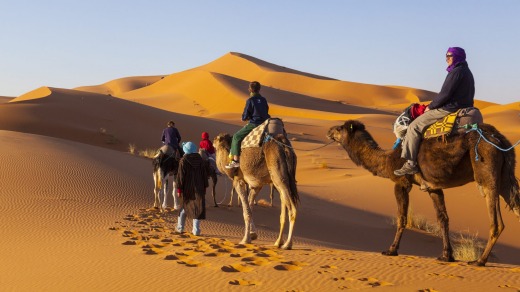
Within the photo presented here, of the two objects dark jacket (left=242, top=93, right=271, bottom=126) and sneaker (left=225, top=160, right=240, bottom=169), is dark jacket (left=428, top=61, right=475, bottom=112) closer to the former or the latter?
dark jacket (left=242, top=93, right=271, bottom=126)

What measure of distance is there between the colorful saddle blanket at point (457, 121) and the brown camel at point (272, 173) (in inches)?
97.3

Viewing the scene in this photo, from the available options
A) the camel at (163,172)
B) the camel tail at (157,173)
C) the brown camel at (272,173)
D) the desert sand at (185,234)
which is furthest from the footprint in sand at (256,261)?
the camel tail at (157,173)

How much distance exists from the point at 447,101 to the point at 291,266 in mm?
3332

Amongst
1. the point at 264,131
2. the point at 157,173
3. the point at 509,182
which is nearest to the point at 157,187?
the point at 157,173

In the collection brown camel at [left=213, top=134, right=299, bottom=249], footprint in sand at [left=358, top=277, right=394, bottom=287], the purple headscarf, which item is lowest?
footprint in sand at [left=358, top=277, right=394, bottom=287]

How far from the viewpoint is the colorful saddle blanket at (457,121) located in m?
8.29

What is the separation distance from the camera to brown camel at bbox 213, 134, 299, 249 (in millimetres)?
9672

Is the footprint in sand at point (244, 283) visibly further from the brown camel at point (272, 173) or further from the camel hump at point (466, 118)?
the camel hump at point (466, 118)

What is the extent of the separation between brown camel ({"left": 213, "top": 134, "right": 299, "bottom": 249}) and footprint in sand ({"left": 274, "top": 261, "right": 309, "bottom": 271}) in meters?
1.55

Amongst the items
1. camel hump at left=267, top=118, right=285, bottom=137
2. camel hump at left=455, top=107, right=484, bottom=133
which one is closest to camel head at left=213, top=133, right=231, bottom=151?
camel hump at left=267, top=118, right=285, bottom=137

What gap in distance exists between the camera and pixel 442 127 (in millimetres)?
8391

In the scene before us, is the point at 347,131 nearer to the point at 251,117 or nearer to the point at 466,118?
the point at 251,117

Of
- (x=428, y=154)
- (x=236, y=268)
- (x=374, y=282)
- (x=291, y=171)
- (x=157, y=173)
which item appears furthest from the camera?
(x=157, y=173)

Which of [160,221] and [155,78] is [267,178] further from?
[155,78]
